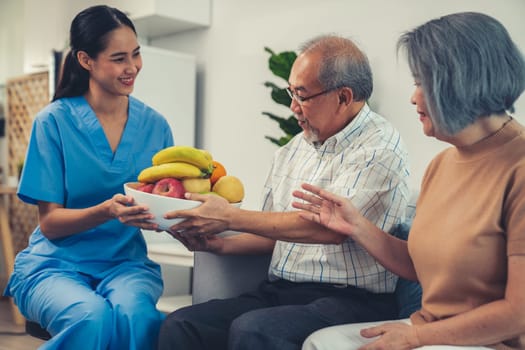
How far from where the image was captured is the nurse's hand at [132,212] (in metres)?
1.43

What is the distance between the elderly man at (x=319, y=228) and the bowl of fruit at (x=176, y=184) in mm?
39

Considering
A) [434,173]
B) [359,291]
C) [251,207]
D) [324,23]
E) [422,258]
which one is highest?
[324,23]

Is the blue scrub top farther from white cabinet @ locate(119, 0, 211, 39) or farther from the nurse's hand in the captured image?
white cabinet @ locate(119, 0, 211, 39)

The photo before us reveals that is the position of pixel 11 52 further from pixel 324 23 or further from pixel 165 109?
pixel 324 23

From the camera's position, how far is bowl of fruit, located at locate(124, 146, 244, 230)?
142 cm

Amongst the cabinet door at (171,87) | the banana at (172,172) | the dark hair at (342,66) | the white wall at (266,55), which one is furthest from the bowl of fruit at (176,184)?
the cabinet door at (171,87)

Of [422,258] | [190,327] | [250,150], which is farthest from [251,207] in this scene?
[422,258]

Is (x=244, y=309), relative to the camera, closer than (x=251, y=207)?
Yes

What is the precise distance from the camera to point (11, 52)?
5141 millimetres

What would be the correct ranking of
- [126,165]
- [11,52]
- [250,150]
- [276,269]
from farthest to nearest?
[11,52] < [250,150] < [126,165] < [276,269]

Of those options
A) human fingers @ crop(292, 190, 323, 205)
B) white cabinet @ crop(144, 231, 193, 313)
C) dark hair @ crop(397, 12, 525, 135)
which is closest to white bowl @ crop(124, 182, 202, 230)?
human fingers @ crop(292, 190, 323, 205)

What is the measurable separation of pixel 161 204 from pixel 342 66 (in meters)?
0.56

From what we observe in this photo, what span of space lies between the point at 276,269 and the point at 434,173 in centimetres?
52

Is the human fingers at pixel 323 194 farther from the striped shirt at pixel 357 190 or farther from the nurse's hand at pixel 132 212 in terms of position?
the nurse's hand at pixel 132 212
